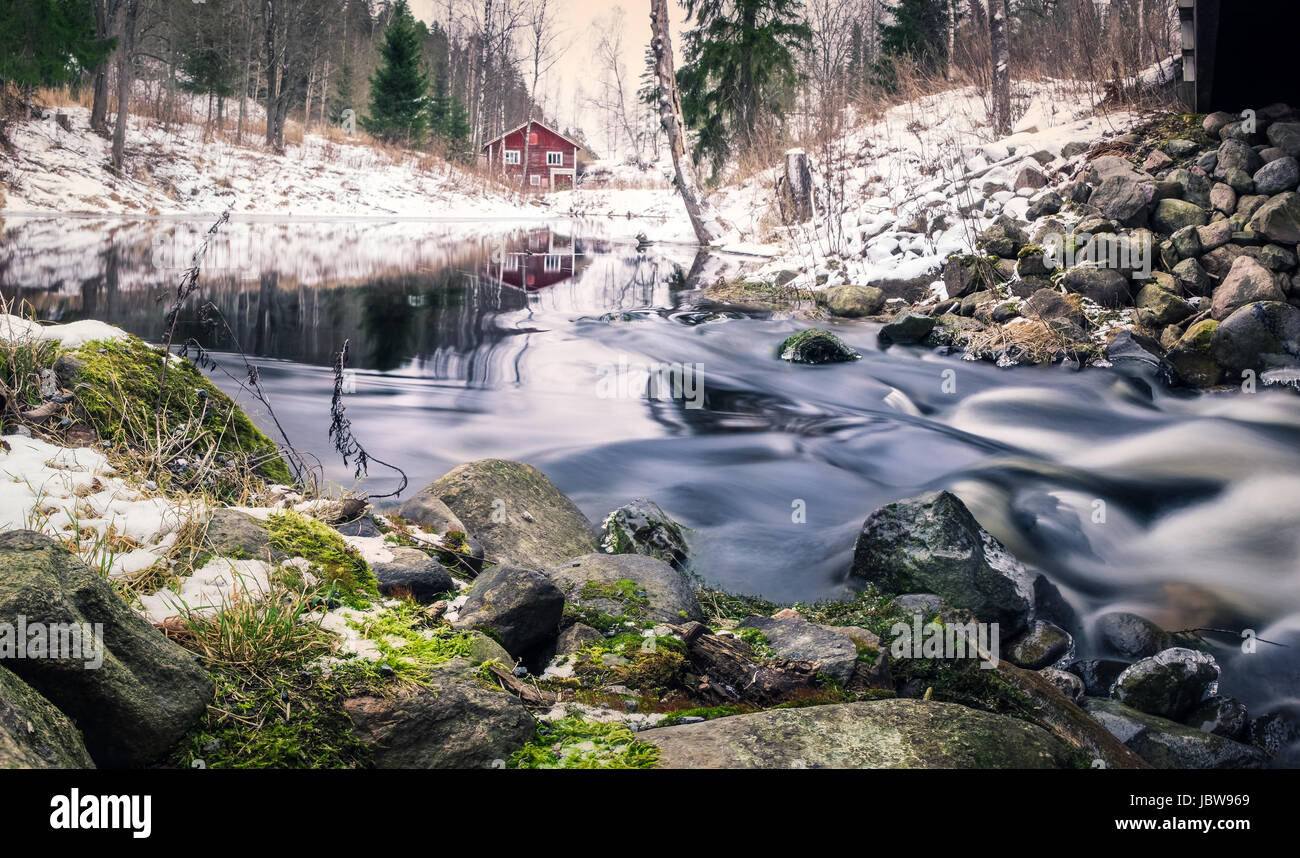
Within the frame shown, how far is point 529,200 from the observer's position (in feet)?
161

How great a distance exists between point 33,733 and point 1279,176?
13.7 meters

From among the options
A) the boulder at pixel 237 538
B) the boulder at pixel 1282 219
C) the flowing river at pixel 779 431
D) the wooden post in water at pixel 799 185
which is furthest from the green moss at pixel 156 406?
the wooden post in water at pixel 799 185

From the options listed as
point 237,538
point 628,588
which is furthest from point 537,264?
point 237,538

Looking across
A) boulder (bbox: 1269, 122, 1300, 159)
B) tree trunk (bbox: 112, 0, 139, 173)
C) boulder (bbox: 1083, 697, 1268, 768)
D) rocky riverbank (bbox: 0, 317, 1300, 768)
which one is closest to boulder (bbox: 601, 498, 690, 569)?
rocky riverbank (bbox: 0, 317, 1300, 768)

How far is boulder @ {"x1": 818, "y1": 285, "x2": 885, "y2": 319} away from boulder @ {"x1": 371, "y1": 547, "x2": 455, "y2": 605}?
36.7 feet

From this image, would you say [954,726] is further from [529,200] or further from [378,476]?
[529,200]

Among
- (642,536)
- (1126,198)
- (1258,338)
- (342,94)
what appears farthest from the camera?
(342,94)

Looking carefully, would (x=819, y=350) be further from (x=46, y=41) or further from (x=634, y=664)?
(x=46, y=41)

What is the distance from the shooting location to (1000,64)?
18.2 metres

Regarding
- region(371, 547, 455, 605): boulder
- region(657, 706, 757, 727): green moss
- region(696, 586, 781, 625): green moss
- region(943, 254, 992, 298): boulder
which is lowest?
region(696, 586, 781, 625): green moss

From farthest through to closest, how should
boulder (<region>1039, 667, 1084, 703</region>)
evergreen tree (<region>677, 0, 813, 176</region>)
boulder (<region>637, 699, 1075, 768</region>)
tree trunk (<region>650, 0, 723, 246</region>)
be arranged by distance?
evergreen tree (<region>677, 0, 813, 176</region>)
tree trunk (<region>650, 0, 723, 246</region>)
boulder (<region>1039, 667, 1084, 703</region>)
boulder (<region>637, 699, 1075, 768</region>)

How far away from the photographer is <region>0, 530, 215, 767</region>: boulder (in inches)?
86.0

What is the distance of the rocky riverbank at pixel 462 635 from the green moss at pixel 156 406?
2 centimetres

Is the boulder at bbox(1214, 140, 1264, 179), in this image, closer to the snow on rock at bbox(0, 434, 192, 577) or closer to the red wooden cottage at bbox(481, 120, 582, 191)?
the snow on rock at bbox(0, 434, 192, 577)
